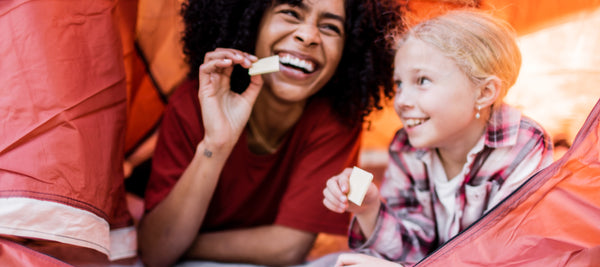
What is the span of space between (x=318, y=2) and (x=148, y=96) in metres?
0.66

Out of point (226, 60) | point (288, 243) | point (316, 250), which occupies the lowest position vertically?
point (316, 250)

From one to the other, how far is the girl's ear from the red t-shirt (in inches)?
14.0

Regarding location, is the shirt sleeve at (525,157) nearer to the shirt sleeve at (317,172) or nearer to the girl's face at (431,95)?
the girl's face at (431,95)

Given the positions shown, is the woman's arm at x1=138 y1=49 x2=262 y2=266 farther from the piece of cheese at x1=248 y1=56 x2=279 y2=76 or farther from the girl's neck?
the girl's neck

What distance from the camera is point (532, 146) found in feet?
2.95

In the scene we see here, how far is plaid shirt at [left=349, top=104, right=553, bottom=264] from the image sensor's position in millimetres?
905

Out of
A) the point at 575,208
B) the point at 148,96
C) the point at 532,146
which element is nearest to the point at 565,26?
the point at 532,146

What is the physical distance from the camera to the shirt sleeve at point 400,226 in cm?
97

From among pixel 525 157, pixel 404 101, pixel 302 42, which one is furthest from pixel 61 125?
pixel 525 157

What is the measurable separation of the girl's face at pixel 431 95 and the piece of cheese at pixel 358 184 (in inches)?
7.4

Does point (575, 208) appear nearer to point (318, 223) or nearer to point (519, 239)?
point (519, 239)

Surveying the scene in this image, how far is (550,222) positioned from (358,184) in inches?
11.9

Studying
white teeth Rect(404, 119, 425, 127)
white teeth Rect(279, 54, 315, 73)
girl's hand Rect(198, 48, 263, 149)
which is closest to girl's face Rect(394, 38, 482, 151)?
white teeth Rect(404, 119, 425, 127)

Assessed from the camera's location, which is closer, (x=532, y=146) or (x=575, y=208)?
(x=575, y=208)
